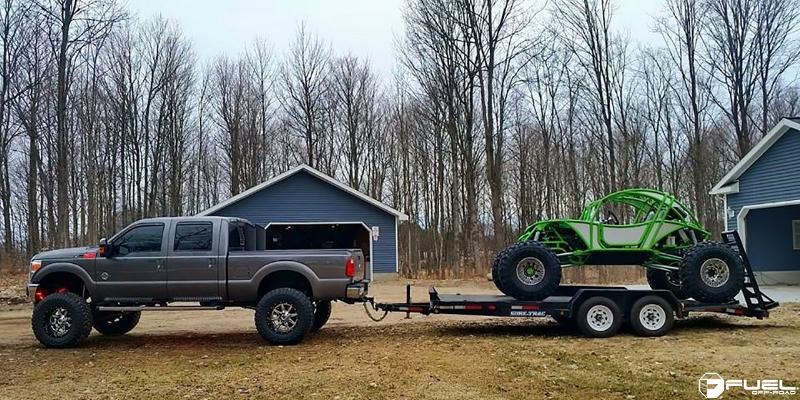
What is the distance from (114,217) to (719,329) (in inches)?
1421

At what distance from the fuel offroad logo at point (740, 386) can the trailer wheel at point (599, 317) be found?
286 cm

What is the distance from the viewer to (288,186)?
25594 mm

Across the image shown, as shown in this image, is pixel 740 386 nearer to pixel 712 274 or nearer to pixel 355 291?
pixel 712 274

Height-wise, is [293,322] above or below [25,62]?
below

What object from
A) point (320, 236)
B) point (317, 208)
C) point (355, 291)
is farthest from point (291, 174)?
point (355, 291)

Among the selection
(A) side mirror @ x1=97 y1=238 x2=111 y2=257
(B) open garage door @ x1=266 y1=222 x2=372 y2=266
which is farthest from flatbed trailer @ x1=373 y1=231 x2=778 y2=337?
(B) open garage door @ x1=266 y1=222 x2=372 y2=266

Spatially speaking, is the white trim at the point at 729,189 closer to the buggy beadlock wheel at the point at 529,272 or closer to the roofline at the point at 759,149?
the roofline at the point at 759,149

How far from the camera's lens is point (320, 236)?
27750 millimetres

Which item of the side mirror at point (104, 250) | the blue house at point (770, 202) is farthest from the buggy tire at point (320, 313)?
the blue house at point (770, 202)

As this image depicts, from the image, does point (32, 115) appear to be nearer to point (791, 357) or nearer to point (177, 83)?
point (177, 83)

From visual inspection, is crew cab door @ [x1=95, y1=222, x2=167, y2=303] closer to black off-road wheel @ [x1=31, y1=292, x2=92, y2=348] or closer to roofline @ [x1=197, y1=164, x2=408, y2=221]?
black off-road wheel @ [x1=31, y1=292, x2=92, y2=348]

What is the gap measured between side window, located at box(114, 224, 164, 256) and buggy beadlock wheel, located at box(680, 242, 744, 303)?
844 centimetres

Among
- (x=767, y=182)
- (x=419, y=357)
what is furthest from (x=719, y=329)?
(x=767, y=182)

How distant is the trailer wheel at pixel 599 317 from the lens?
31.8ft
